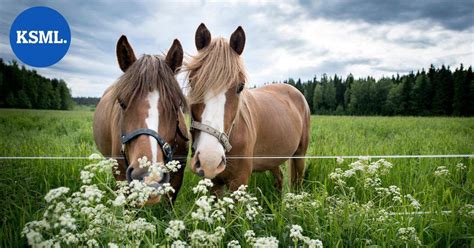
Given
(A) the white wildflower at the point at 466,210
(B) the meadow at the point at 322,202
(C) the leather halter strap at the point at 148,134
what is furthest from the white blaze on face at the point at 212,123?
(A) the white wildflower at the point at 466,210

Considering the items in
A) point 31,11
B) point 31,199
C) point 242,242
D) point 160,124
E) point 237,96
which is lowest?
point 242,242

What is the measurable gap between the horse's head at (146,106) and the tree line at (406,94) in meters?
2.02

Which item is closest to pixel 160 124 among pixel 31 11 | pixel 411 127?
pixel 31 11

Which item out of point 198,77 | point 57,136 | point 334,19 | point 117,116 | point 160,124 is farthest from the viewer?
point 57,136

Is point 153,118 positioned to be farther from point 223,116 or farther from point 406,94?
point 406,94

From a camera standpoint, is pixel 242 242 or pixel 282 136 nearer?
pixel 242 242

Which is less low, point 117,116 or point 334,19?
point 334,19

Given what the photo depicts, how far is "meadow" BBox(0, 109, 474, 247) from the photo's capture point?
181 centimetres

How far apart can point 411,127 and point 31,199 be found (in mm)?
3799

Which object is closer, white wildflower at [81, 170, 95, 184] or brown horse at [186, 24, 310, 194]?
white wildflower at [81, 170, 95, 184]

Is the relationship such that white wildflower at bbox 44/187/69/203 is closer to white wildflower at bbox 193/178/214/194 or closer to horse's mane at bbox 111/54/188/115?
white wildflower at bbox 193/178/214/194

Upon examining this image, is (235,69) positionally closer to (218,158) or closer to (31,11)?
(218,158)

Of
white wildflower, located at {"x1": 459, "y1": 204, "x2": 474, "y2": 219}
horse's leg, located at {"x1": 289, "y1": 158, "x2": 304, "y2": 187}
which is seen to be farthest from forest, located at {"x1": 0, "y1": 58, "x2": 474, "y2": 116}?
white wildflower, located at {"x1": 459, "y1": 204, "x2": 474, "y2": 219}

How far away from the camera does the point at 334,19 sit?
2533 millimetres
